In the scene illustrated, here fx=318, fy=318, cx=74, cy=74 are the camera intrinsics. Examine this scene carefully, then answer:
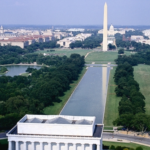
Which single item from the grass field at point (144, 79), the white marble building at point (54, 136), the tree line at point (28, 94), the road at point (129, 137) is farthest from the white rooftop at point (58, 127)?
the grass field at point (144, 79)

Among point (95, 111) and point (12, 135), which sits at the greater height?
point (12, 135)

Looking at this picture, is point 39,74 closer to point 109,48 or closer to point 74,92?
point 74,92

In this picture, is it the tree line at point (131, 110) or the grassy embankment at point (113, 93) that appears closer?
the tree line at point (131, 110)

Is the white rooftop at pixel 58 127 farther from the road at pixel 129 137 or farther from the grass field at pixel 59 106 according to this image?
the grass field at pixel 59 106

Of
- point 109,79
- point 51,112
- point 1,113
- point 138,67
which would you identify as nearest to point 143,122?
point 51,112

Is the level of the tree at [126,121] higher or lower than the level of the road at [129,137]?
higher

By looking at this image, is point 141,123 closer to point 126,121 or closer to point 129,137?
point 126,121
